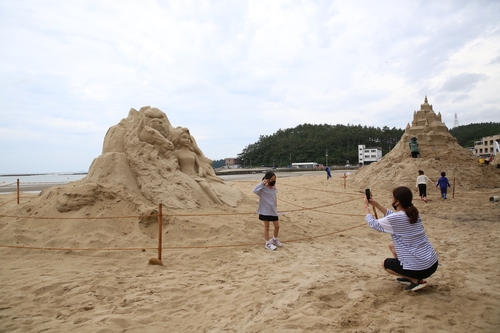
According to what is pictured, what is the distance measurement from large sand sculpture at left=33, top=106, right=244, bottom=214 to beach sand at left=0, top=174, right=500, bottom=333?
0.95ft

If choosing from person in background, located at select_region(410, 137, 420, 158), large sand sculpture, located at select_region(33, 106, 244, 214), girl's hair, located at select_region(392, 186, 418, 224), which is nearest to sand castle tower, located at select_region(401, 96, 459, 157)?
person in background, located at select_region(410, 137, 420, 158)

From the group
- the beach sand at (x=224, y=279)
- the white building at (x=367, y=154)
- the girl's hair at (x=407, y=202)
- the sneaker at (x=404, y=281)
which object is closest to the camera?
the beach sand at (x=224, y=279)

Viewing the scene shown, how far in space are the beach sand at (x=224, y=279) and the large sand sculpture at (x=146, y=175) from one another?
11.4 inches

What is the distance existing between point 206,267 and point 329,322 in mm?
2030

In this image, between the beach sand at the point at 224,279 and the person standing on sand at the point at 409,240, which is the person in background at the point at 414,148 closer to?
the beach sand at the point at 224,279

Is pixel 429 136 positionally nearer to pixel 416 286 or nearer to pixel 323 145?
pixel 416 286

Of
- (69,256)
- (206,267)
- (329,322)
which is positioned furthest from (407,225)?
(69,256)

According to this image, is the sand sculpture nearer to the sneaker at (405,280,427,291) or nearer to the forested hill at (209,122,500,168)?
the sneaker at (405,280,427,291)

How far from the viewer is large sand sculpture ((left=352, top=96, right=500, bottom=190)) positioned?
13258mm

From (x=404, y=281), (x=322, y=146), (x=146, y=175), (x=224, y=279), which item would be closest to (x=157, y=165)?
(x=146, y=175)

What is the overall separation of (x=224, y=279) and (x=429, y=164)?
12831mm

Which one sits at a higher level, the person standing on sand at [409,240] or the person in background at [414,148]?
the person in background at [414,148]

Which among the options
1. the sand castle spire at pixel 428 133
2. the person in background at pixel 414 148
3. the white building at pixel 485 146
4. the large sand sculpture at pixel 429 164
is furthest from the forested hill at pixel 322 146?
the person in background at pixel 414 148

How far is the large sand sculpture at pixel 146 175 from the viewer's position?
5.72 meters
